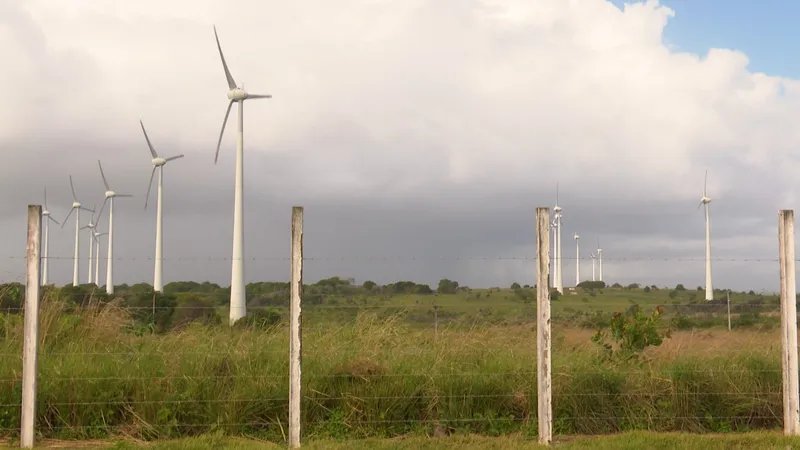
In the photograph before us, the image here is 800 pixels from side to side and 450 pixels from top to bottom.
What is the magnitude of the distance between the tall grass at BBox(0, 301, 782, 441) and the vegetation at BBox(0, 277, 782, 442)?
2 centimetres

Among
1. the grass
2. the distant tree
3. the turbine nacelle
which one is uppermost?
the turbine nacelle

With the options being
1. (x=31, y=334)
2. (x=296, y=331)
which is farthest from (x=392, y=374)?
(x=31, y=334)

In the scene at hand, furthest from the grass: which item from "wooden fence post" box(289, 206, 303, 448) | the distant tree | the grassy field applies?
the distant tree

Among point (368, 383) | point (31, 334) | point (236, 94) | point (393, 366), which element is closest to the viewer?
point (31, 334)

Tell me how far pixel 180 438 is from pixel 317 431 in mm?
1545

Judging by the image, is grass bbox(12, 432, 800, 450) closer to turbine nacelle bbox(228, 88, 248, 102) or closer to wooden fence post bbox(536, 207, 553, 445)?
wooden fence post bbox(536, 207, 553, 445)

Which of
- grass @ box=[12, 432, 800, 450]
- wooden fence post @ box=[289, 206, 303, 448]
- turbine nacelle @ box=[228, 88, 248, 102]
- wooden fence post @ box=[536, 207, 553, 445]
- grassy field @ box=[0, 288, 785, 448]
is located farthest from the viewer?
turbine nacelle @ box=[228, 88, 248, 102]

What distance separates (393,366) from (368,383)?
41 cm

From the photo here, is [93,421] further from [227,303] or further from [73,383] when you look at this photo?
[227,303]

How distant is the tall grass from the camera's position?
8.98 metres

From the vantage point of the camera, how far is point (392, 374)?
931 centimetres

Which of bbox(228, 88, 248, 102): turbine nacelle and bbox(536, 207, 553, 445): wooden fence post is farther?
bbox(228, 88, 248, 102): turbine nacelle

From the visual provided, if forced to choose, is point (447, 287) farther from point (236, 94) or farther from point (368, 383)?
point (236, 94)

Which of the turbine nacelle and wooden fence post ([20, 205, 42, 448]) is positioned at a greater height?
the turbine nacelle
